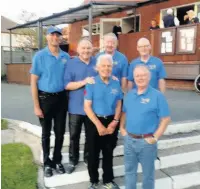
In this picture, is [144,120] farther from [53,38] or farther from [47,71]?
[53,38]

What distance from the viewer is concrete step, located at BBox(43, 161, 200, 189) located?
387 centimetres

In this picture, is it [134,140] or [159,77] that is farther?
[159,77]

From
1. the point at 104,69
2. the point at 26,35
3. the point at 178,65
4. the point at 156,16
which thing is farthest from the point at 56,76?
the point at 26,35

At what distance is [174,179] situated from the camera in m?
4.11

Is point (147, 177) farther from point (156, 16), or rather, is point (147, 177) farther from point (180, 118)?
point (156, 16)

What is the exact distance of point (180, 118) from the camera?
19.1ft

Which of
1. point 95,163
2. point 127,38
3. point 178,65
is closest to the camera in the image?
point 95,163

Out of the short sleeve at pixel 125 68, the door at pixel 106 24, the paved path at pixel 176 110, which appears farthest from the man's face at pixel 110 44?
the door at pixel 106 24

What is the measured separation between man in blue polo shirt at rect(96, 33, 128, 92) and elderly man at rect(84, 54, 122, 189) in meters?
0.47

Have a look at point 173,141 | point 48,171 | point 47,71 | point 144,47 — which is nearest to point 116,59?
point 144,47

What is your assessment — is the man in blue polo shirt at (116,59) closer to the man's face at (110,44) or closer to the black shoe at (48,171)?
the man's face at (110,44)

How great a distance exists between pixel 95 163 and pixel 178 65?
7.17 metres

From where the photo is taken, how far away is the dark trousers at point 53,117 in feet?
11.8

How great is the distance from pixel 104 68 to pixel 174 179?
1915 mm
